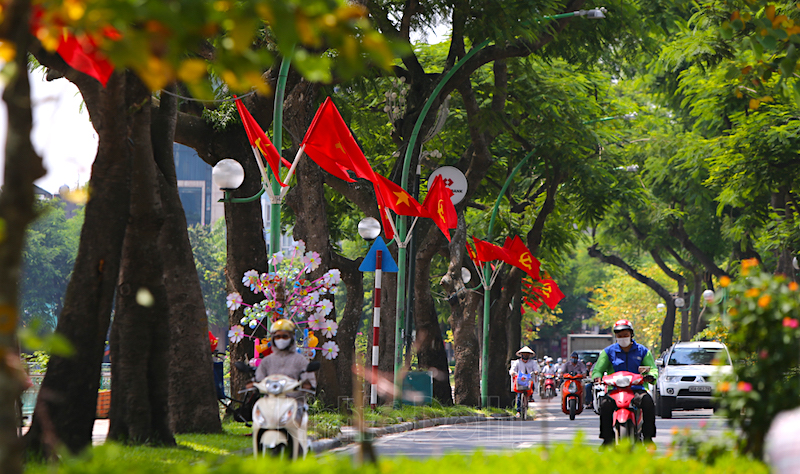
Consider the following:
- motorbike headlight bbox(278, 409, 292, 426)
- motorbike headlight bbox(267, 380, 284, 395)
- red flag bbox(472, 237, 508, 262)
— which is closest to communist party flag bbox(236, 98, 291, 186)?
motorbike headlight bbox(267, 380, 284, 395)

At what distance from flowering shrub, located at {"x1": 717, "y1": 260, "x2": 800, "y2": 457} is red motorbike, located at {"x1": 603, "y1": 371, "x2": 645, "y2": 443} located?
441 centimetres

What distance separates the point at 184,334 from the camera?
13.3m

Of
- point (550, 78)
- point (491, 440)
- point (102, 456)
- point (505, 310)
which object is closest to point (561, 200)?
point (505, 310)

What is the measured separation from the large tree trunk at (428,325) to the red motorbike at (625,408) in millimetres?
12310

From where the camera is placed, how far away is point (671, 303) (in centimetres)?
4494

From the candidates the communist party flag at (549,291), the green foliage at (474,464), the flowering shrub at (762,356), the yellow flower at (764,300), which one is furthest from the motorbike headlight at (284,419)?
the communist party flag at (549,291)

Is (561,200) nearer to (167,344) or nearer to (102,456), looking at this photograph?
(167,344)

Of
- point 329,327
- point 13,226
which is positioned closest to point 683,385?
point 329,327

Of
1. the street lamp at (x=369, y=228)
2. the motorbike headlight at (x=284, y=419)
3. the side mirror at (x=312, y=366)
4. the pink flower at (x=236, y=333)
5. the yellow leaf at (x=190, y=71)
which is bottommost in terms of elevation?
the motorbike headlight at (x=284, y=419)

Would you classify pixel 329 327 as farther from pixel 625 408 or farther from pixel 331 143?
pixel 625 408

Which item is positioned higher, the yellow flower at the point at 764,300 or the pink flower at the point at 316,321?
the pink flower at the point at 316,321

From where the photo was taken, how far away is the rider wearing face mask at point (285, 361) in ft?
31.4

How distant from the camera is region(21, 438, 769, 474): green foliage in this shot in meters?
4.88

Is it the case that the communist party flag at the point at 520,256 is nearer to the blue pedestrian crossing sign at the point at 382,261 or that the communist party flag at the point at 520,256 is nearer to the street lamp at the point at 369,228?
the street lamp at the point at 369,228
